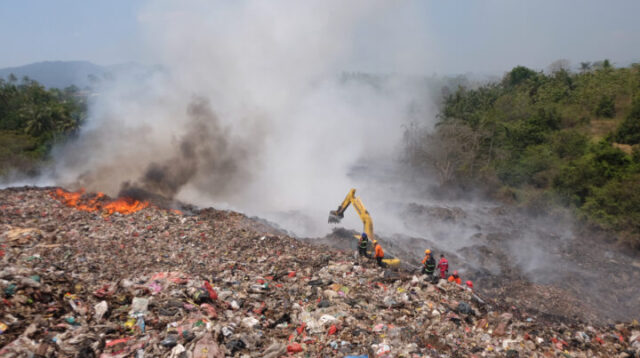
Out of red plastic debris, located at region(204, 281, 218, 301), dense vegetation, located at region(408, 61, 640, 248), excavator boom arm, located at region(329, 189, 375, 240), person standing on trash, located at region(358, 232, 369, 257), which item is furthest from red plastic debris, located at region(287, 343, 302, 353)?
dense vegetation, located at region(408, 61, 640, 248)

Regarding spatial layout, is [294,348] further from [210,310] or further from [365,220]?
[365,220]

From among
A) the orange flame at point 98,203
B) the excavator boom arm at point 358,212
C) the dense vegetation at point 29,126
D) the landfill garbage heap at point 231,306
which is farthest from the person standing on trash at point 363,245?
the dense vegetation at point 29,126

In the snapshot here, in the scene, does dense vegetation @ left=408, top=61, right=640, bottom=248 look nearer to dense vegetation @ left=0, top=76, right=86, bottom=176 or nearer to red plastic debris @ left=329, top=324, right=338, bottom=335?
red plastic debris @ left=329, top=324, right=338, bottom=335

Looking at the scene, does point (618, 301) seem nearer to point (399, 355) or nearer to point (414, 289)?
point (414, 289)

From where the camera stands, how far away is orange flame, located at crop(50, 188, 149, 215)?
35.1 feet

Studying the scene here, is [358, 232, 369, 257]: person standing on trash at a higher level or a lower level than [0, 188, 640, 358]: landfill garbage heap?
higher

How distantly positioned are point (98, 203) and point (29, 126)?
834 inches

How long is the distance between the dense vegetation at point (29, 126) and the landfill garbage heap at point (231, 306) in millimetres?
13857

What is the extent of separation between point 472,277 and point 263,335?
675cm

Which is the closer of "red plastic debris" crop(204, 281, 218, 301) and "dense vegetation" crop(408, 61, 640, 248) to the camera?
"red plastic debris" crop(204, 281, 218, 301)

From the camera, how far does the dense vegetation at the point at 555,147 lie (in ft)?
48.7

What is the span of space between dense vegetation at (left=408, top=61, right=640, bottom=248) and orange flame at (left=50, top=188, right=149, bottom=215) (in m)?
16.0

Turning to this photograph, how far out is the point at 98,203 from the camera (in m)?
11.0

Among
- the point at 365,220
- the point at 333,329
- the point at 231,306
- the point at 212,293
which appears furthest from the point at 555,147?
the point at 212,293
